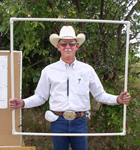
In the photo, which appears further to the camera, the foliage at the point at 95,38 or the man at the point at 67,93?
the foliage at the point at 95,38

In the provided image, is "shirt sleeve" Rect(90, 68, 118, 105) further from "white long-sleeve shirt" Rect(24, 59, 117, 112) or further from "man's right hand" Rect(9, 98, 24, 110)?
"man's right hand" Rect(9, 98, 24, 110)

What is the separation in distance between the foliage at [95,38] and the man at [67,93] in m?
0.59

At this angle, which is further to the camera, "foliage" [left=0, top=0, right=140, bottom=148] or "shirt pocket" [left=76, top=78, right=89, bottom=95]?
"foliage" [left=0, top=0, right=140, bottom=148]

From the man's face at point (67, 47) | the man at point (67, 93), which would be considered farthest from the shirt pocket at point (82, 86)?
the man's face at point (67, 47)

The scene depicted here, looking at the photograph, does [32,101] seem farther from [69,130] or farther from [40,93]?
[69,130]

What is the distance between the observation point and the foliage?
2570 millimetres

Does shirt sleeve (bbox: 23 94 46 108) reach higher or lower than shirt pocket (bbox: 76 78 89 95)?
lower

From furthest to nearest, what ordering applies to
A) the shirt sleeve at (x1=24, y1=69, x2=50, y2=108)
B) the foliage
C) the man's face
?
the foliage < the shirt sleeve at (x1=24, y1=69, x2=50, y2=108) < the man's face

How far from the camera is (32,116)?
458cm

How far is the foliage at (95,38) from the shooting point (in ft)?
8.43

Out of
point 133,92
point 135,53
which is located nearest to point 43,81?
point 133,92

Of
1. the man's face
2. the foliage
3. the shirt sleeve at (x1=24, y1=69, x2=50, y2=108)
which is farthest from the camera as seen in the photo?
the foliage

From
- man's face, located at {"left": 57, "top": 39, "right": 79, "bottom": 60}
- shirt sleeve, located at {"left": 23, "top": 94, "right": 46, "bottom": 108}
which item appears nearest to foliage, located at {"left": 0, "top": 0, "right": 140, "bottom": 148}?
man's face, located at {"left": 57, "top": 39, "right": 79, "bottom": 60}

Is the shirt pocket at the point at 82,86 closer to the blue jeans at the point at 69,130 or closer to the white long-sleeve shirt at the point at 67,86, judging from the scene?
the white long-sleeve shirt at the point at 67,86
